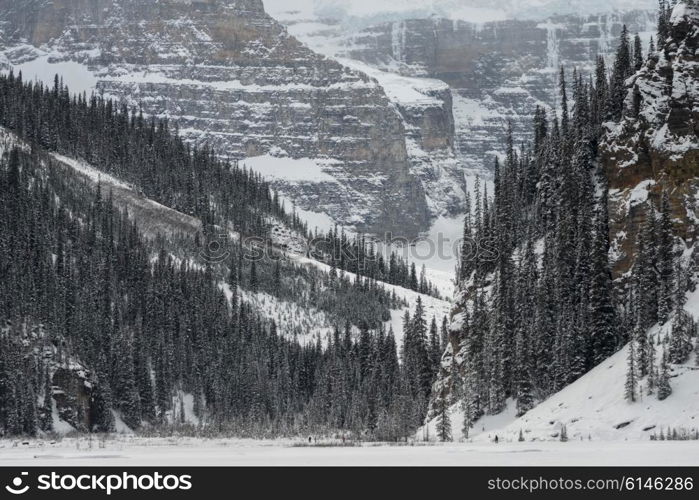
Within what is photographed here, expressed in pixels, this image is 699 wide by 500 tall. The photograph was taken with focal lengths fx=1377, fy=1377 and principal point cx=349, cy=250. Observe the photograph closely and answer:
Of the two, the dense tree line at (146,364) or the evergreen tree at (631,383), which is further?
the dense tree line at (146,364)

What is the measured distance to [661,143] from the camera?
99.1 meters

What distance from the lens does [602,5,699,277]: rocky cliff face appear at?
318 feet

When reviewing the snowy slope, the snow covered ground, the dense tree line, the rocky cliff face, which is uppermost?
the rocky cliff face

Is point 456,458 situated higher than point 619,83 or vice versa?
point 619,83

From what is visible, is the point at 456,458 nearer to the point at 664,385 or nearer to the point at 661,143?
the point at 664,385

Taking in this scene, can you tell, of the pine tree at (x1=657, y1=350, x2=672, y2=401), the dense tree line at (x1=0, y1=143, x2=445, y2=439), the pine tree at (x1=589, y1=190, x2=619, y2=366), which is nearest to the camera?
the pine tree at (x1=657, y1=350, x2=672, y2=401)

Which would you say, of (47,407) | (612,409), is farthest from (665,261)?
(47,407)

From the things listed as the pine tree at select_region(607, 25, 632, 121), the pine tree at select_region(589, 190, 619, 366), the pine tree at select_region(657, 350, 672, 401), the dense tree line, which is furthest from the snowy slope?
the dense tree line

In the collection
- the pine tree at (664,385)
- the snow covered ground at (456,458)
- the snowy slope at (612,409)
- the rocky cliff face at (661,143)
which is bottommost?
the snowy slope at (612,409)

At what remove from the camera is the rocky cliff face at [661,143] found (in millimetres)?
97000

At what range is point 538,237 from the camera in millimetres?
123500

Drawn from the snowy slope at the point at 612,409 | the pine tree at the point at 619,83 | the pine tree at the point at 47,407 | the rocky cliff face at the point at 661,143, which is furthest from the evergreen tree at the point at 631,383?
the pine tree at the point at 47,407

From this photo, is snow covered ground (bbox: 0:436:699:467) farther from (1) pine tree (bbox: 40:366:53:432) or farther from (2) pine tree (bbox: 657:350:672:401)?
(1) pine tree (bbox: 40:366:53:432)

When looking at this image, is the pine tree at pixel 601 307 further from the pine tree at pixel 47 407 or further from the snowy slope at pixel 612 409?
the pine tree at pixel 47 407
